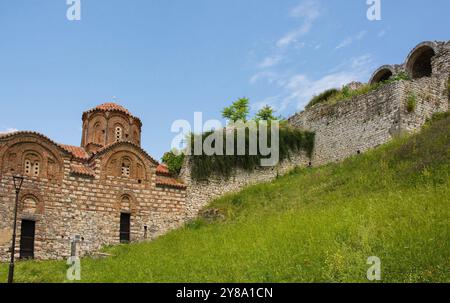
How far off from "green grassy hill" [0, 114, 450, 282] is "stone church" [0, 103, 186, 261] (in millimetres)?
1398

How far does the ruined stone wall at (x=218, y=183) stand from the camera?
25.0 metres

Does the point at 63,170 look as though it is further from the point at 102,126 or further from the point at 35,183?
the point at 102,126

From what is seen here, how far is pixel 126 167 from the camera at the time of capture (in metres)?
24.0

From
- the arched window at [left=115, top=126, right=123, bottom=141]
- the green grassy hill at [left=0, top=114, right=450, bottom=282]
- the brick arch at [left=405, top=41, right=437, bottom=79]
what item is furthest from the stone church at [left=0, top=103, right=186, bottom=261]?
the brick arch at [left=405, top=41, right=437, bottom=79]

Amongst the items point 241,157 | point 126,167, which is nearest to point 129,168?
point 126,167

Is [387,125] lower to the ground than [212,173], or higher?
higher

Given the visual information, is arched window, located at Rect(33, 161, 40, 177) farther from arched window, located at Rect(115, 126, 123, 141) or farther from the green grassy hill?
arched window, located at Rect(115, 126, 123, 141)

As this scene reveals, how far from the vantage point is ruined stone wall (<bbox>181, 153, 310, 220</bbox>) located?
25.0 m

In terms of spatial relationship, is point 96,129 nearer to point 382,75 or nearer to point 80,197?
point 80,197

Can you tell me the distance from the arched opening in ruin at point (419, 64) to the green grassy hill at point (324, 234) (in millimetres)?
8608

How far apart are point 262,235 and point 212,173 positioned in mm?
9303
